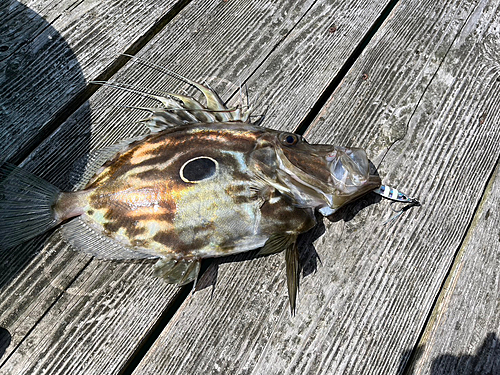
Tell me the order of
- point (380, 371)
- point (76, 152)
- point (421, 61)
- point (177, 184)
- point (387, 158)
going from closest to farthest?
point (177, 184)
point (380, 371)
point (76, 152)
point (387, 158)
point (421, 61)

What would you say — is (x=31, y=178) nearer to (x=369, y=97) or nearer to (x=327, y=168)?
(x=327, y=168)

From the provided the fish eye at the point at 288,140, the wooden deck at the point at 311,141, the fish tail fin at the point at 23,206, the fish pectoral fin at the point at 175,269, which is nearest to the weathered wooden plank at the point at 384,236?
the wooden deck at the point at 311,141

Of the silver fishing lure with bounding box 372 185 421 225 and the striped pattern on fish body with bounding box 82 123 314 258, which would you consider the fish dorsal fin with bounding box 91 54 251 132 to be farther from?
the silver fishing lure with bounding box 372 185 421 225

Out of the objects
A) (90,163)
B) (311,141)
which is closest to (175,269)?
(90,163)

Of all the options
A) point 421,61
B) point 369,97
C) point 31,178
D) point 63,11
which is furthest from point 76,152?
point 421,61

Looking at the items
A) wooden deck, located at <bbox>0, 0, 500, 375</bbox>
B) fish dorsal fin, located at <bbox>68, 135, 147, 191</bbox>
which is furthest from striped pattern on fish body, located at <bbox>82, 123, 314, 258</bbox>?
wooden deck, located at <bbox>0, 0, 500, 375</bbox>

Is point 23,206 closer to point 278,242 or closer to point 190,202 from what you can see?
point 190,202

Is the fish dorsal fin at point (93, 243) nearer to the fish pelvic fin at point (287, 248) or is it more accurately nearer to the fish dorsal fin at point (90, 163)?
the fish dorsal fin at point (90, 163)
